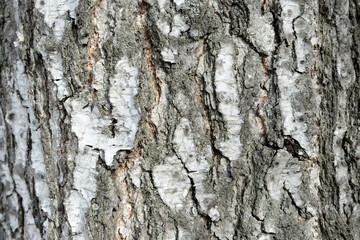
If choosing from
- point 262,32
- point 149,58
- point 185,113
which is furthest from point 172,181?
point 262,32

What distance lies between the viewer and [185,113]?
1.07m

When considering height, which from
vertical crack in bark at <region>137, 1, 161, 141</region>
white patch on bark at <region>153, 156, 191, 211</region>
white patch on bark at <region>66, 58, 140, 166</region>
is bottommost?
white patch on bark at <region>153, 156, 191, 211</region>

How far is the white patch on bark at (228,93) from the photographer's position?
107 cm

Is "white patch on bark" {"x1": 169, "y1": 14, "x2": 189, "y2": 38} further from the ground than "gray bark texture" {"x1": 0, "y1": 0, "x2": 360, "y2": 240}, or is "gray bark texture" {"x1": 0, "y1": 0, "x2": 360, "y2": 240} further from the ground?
"white patch on bark" {"x1": 169, "y1": 14, "x2": 189, "y2": 38}

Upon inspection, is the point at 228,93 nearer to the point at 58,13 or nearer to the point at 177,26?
the point at 177,26

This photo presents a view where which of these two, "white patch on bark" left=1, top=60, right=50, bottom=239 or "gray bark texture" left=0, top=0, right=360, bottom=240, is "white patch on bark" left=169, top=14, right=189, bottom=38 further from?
"white patch on bark" left=1, top=60, right=50, bottom=239

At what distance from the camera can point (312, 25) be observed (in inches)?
43.1

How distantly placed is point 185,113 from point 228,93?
130 mm

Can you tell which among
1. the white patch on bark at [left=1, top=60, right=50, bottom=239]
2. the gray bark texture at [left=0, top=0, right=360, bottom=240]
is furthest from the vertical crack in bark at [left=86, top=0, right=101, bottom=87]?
the white patch on bark at [left=1, top=60, right=50, bottom=239]

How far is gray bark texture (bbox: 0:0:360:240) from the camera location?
106 centimetres

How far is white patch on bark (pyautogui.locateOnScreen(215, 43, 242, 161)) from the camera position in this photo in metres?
1.07

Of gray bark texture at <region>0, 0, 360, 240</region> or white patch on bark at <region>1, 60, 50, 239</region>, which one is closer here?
gray bark texture at <region>0, 0, 360, 240</region>

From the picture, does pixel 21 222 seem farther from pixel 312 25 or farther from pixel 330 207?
pixel 312 25

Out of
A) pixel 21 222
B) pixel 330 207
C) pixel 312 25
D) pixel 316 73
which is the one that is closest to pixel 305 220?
pixel 330 207
